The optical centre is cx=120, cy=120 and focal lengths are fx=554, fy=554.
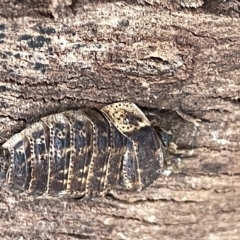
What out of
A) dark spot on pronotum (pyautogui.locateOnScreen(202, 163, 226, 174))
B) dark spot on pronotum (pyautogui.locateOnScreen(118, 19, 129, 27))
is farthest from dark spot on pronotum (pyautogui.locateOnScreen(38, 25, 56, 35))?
dark spot on pronotum (pyautogui.locateOnScreen(202, 163, 226, 174))

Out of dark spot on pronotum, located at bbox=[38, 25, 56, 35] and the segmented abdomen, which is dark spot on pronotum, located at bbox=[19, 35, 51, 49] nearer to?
dark spot on pronotum, located at bbox=[38, 25, 56, 35]

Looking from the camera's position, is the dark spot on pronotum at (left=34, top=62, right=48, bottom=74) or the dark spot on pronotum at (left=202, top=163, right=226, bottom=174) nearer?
the dark spot on pronotum at (left=34, top=62, right=48, bottom=74)

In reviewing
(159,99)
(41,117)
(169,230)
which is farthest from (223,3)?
(169,230)

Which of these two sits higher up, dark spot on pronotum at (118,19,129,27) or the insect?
dark spot on pronotum at (118,19,129,27)

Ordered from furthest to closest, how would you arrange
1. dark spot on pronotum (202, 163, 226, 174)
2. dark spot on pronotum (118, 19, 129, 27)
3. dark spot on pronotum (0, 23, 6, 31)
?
dark spot on pronotum (202, 163, 226, 174) < dark spot on pronotum (118, 19, 129, 27) < dark spot on pronotum (0, 23, 6, 31)

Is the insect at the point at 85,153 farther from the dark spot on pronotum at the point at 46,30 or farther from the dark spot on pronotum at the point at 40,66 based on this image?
the dark spot on pronotum at the point at 46,30

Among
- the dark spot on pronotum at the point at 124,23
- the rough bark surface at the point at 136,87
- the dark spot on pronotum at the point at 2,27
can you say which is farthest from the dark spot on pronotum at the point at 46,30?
the dark spot on pronotum at the point at 124,23

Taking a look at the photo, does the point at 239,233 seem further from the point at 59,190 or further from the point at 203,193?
the point at 59,190
